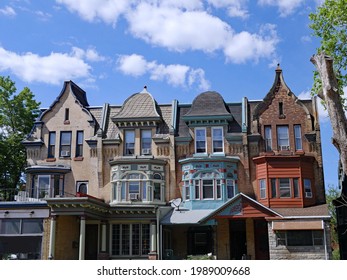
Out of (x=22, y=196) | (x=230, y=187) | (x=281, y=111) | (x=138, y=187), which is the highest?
(x=281, y=111)

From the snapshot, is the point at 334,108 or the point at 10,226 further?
the point at 10,226

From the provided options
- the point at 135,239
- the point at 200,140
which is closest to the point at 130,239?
the point at 135,239

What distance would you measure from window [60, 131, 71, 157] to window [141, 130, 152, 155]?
5.62 metres

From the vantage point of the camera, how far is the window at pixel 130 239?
98.1 feet

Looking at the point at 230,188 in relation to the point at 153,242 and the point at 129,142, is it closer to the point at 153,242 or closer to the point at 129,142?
the point at 153,242

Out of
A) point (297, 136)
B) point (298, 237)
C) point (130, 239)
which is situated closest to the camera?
point (298, 237)

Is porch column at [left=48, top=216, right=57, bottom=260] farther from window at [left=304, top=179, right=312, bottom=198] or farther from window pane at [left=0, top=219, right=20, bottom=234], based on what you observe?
window at [left=304, top=179, right=312, bottom=198]

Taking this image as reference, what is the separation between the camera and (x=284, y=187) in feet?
97.5

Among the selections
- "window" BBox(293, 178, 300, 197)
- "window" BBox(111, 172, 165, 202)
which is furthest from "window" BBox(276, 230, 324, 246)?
"window" BBox(111, 172, 165, 202)

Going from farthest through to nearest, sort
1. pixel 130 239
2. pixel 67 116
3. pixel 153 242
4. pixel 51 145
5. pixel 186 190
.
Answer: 1. pixel 67 116
2. pixel 51 145
3. pixel 186 190
4. pixel 130 239
5. pixel 153 242

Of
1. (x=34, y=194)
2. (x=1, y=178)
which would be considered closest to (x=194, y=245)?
(x=34, y=194)

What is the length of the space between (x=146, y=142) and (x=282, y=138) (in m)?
9.79

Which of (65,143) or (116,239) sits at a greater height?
(65,143)

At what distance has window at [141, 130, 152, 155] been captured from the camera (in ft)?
106
